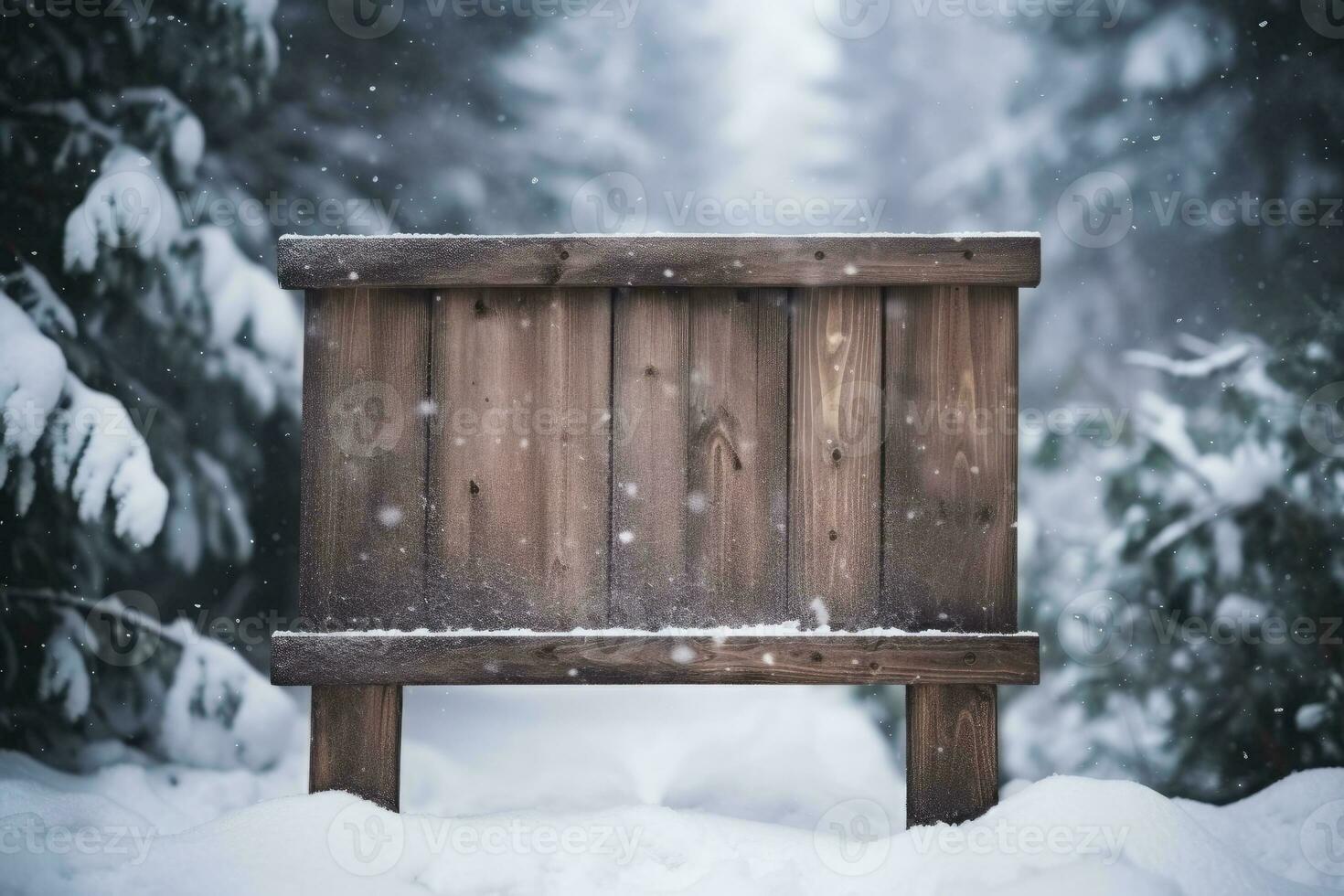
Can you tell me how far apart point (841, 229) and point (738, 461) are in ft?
5.37

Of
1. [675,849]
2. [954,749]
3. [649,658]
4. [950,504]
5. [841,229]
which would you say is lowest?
[675,849]

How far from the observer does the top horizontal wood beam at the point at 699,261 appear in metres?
1.91

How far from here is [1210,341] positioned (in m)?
3.26

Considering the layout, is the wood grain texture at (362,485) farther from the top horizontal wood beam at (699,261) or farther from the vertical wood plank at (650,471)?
the vertical wood plank at (650,471)

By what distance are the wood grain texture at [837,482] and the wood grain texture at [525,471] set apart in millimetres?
408

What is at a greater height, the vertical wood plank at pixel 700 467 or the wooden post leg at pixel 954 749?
the vertical wood plank at pixel 700 467

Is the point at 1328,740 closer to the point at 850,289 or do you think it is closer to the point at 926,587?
the point at 926,587

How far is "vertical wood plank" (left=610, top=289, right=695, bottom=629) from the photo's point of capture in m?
1.91

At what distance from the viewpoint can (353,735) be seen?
76.5 inches

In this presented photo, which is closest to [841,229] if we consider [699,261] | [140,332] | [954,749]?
[699,261]

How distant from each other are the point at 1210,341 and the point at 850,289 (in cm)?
202

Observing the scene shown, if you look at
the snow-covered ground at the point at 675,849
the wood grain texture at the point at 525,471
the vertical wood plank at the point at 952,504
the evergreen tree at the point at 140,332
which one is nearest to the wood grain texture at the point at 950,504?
Answer: the vertical wood plank at the point at 952,504

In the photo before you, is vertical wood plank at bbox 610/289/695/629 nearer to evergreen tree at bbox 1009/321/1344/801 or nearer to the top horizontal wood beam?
the top horizontal wood beam

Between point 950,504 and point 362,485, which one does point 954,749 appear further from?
point 362,485
